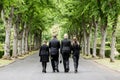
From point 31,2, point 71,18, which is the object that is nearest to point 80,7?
point 31,2

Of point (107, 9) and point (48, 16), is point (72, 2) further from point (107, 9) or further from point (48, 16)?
point (48, 16)

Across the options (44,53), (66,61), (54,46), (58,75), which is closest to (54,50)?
(54,46)

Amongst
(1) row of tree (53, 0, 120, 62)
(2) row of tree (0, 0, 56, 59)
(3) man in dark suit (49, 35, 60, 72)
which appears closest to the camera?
(3) man in dark suit (49, 35, 60, 72)

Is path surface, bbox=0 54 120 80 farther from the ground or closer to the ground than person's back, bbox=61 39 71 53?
closer to the ground

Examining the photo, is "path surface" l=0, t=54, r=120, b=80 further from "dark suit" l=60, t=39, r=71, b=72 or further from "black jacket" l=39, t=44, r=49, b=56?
"black jacket" l=39, t=44, r=49, b=56

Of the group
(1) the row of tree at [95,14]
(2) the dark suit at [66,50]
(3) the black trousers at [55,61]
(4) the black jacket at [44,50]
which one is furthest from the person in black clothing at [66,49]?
(1) the row of tree at [95,14]

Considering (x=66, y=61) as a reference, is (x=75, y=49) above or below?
above

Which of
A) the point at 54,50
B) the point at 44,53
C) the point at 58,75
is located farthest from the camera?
the point at 44,53

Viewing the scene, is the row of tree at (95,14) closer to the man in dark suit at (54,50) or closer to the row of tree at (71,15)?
the row of tree at (71,15)

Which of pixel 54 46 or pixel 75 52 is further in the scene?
pixel 75 52

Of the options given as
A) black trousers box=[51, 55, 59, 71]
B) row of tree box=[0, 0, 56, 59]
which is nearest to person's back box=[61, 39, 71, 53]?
black trousers box=[51, 55, 59, 71]

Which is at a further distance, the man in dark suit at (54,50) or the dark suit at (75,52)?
the dark suit at (75,52)

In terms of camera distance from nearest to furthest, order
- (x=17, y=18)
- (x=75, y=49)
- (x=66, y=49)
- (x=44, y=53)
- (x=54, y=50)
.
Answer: (x=54, y=50)
(x=66, y=49)
(x=44, y=53)
(x=75, y=49)
(x=17, y=18)

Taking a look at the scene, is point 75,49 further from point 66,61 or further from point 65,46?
point 66,61
